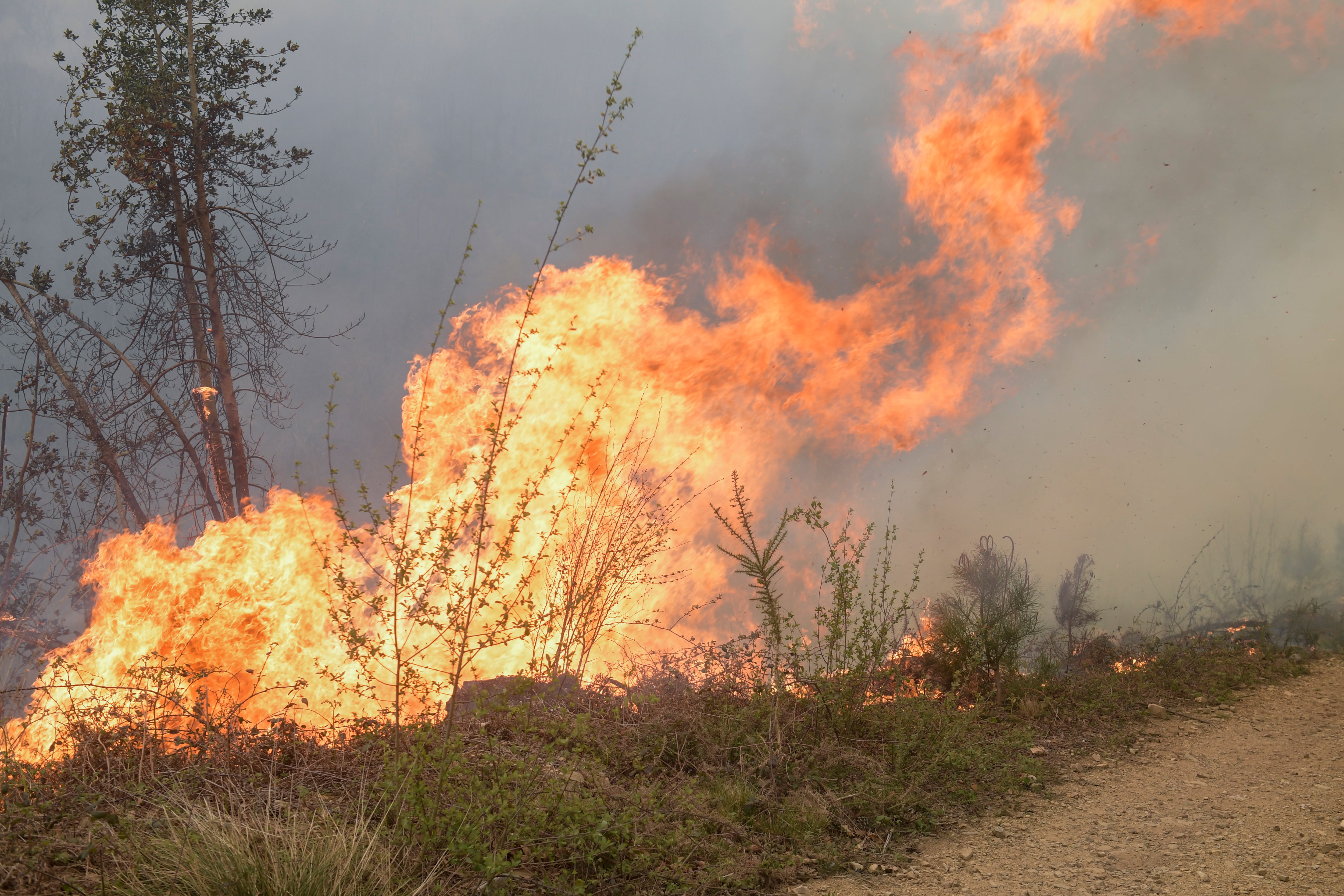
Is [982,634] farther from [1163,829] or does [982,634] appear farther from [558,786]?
[558,786]

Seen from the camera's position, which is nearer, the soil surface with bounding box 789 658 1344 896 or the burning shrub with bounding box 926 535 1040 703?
the soil surface with bounding box 789 658 1344 896

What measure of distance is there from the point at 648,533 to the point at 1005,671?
166 inches

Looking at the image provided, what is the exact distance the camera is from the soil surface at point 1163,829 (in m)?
4.41

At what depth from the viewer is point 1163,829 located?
5230mm

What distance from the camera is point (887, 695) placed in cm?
743

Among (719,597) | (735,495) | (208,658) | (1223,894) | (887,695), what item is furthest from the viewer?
(719,597)

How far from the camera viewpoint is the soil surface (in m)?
4.41

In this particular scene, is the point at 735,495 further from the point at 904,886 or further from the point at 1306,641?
the point at 1306,641

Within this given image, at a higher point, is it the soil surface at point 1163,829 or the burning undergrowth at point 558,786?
the burning undergrowth at point 558,786

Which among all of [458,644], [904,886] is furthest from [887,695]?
[458,644]

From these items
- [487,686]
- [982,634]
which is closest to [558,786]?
[487,686]

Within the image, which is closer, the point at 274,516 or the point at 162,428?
the point at 274,516

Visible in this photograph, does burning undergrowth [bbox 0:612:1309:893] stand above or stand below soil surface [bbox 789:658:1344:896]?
above

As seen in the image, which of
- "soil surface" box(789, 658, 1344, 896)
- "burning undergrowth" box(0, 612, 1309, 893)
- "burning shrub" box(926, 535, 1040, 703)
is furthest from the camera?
"burning shrub" box(926, 535, 1040, 703)
